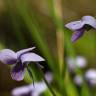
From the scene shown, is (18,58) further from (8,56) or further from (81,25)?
(81,25)

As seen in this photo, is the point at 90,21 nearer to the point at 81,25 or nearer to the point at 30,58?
the point at 81,25

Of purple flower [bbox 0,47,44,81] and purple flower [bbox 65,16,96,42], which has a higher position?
purple flower [bbox 65,16,96,42]

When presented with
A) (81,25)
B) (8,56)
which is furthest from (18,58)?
(81,25)

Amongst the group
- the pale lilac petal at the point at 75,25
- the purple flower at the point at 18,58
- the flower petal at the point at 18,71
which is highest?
the pale lilac petal at the point at 75,25

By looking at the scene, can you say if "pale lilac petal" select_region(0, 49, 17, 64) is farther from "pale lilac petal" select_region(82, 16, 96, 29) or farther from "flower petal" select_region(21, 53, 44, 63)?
"pale lilac petal" select_region(82, 16, 96, 29)

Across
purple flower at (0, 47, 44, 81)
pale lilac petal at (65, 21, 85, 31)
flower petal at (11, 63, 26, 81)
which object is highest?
pale lilac petal at (65, 21, 85, 31)

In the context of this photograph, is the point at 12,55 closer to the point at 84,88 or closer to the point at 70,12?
the point at 84,88

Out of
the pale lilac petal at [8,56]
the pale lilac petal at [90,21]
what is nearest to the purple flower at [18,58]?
the pale lilac petal at [8,56]

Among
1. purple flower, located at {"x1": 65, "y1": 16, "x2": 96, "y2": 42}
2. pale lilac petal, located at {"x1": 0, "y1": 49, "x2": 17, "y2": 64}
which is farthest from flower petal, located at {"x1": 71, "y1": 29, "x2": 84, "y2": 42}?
pale lilac petal, located at {"x1": 0, "y1": 49, "x2": 17, "y2": 64}

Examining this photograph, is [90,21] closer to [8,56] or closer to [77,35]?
[77,35]

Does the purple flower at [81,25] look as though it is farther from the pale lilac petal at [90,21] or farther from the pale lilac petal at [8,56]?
the pale lilac petal at [8,56]

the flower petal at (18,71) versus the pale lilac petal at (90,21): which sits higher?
the pale lilac petal at (90,21)
